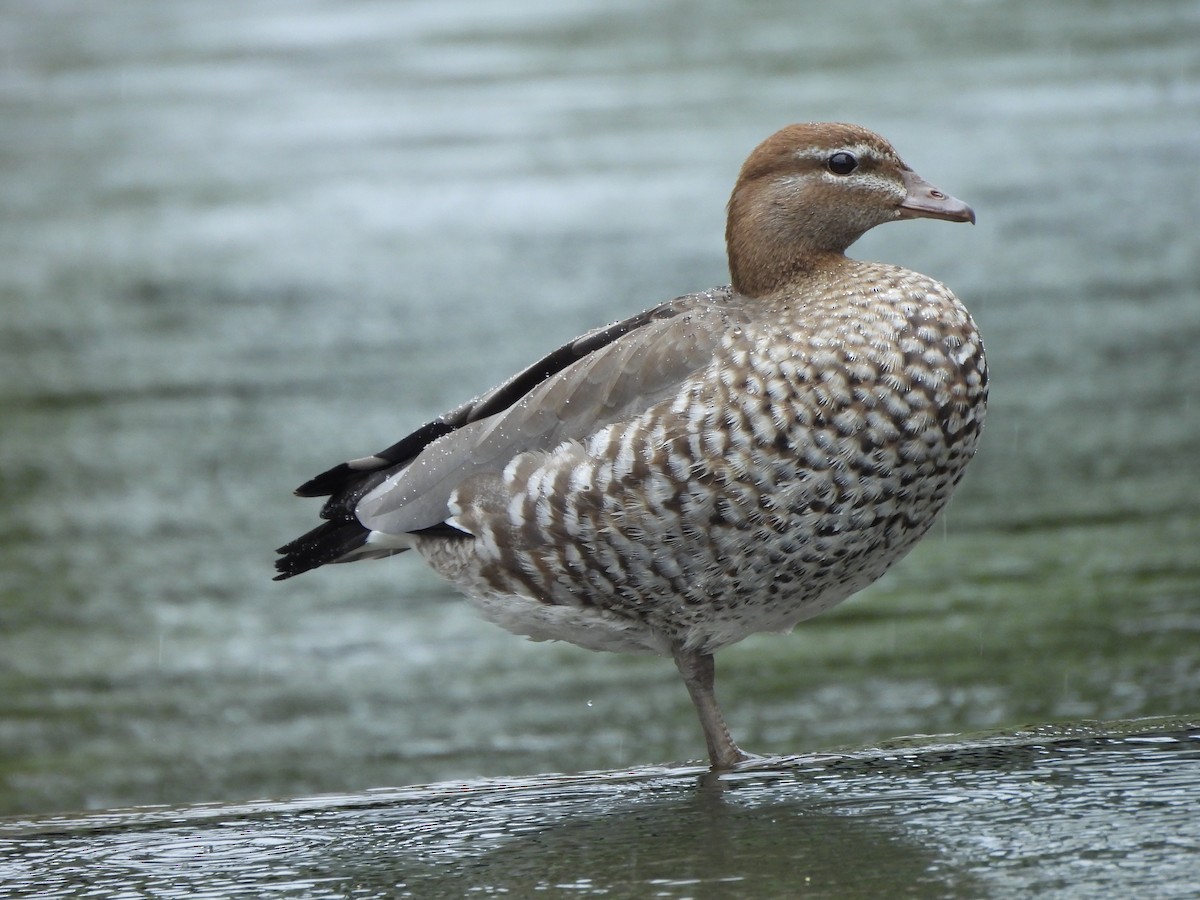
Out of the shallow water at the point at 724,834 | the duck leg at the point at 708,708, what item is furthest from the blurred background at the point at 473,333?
the shallow water at the point at 724,834

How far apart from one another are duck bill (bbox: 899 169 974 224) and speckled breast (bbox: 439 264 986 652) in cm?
23

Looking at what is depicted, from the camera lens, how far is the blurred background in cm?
570

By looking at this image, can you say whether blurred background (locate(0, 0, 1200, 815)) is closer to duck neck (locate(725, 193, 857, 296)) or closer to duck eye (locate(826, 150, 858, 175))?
duck neck (locate(725, 193, 857, 296))

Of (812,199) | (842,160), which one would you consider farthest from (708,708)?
(842,160)

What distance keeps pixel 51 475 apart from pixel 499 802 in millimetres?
4521

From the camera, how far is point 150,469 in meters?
8.02

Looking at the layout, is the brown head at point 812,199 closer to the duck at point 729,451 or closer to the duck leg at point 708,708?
the duck at point 729,451

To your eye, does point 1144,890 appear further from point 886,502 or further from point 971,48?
point 971,48

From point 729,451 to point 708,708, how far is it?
73 cm

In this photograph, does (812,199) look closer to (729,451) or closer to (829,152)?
(829,152)

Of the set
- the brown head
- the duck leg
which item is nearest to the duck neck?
the brown head

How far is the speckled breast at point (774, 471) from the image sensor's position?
13.9 ft

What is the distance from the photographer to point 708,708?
4625 mm

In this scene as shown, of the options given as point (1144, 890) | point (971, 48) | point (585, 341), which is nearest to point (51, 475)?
point (585, 341)
